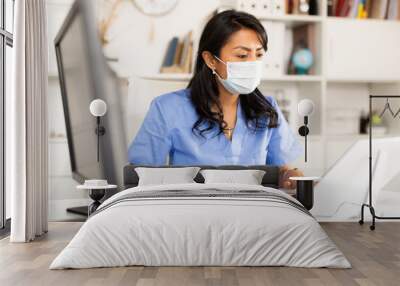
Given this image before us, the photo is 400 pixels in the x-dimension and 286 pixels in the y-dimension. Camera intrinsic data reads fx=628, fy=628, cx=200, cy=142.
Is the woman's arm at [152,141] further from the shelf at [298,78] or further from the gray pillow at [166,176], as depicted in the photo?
the shelf at [298,78]

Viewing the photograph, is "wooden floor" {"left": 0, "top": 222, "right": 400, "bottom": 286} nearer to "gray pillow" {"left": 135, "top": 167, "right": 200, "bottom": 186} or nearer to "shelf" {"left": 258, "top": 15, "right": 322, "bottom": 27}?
"gray pillow" {"left": 135, "top": 167, "right": 200, "bottom": 186}

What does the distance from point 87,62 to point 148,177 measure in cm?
125

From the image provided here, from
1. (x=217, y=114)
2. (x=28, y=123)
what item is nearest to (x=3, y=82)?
(x=28, y=123)

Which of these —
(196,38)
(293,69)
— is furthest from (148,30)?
(293,69)

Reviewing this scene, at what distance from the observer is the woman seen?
555 cm

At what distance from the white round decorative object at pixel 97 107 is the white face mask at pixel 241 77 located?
104cm

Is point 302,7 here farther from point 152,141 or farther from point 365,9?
point 152,141

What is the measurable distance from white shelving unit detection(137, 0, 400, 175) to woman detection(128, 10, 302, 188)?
0.83 feet

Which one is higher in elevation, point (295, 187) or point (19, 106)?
point (19, 106)

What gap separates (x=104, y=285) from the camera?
3.28 metres

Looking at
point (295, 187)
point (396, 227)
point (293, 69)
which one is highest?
point (293, 69)

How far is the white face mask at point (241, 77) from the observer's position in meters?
5.48

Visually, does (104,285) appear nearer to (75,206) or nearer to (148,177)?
(148,177)

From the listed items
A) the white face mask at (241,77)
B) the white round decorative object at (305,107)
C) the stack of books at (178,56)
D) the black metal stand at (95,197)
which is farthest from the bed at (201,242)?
the stack of books at (178,56)
